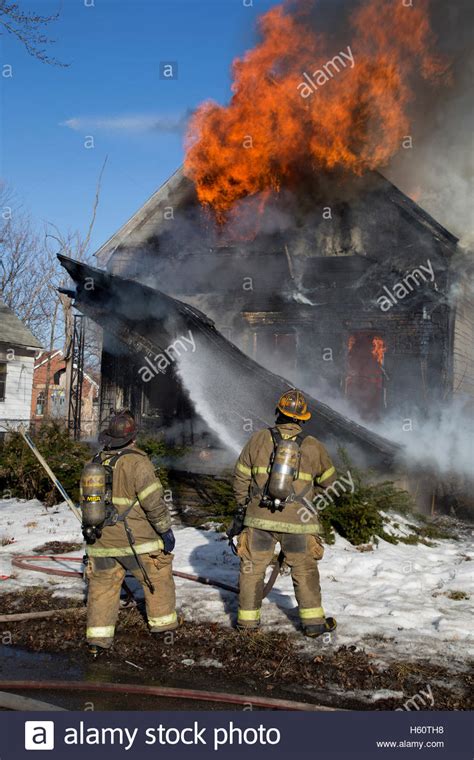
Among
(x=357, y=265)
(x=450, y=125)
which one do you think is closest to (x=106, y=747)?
(x=357, y=265)

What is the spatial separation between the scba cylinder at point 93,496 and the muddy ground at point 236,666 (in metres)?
1.08

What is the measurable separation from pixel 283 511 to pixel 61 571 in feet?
10.0

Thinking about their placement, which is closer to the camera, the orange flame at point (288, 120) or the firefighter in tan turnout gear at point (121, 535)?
the firefighter in tan turnout gear at point (121, 535)

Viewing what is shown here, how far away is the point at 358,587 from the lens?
6961 mm

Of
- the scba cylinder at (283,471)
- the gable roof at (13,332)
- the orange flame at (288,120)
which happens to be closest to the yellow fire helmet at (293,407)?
the scba cylinder at (283,471)

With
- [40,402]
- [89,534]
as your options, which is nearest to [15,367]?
[40,402]

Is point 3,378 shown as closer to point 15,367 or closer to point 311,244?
point 15,367

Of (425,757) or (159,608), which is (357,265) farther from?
(425,757)

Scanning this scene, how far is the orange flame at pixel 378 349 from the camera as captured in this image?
15086mm

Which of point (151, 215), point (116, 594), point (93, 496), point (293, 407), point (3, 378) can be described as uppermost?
point (151, 215)

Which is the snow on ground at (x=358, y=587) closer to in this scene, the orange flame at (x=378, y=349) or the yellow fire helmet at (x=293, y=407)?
the yellow fire helmet at (x=293, y=407)

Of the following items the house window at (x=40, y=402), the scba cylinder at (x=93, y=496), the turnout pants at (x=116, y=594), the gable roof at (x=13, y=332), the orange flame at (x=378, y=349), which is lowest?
the turnout pants at (x=116, y=594)

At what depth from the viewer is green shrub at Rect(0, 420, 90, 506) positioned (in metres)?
11.1

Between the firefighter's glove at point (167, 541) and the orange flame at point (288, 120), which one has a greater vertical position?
the orange flame at point (288, 120)
